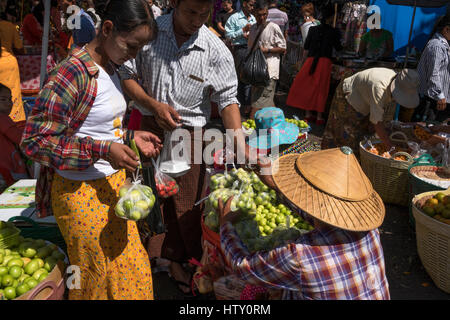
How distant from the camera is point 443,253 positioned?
2.82 metres

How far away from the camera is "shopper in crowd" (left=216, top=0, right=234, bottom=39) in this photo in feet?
28.8

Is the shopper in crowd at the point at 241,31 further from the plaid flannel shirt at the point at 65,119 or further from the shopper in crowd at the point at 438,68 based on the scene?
the plaid flannel shirt at the point at 65,119

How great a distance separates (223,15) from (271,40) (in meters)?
3.67

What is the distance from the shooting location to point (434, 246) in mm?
2877

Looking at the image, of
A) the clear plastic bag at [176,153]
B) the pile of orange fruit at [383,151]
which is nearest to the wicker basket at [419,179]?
the pile of orange fruit at [383,151]

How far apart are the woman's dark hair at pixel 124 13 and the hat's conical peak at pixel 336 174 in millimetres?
1003

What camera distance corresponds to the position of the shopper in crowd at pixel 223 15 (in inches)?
345

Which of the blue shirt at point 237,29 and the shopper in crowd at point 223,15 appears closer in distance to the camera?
the blue shirt at point 237,29

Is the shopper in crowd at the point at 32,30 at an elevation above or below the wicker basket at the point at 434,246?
above

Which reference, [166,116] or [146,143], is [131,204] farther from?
[166,116]

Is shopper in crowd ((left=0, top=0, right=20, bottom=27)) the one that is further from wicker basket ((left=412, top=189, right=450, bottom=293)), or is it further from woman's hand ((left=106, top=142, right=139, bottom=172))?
wicker basket ((left=412, top=189, right=450, bottom=293))

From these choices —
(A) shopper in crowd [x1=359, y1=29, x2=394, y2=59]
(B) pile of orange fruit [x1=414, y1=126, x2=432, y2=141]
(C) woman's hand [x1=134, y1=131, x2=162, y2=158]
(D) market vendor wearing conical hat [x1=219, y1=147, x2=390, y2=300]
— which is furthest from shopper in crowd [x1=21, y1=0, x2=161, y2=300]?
(A) shopper in crowd [x1=359, y1=29, x2=394, y2=59]

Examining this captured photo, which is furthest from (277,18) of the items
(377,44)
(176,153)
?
(176,153)

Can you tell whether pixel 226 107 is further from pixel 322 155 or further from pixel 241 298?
pixel 241 298
